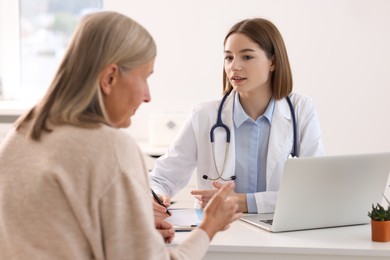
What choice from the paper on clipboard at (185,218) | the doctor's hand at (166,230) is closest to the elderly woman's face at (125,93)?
the doctor's hand at (166,230)

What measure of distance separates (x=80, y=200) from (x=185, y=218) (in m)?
0.95

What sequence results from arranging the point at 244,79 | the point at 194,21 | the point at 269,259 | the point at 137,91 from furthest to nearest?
the point at 194,21 → the point at 244,79 → the point at 269,259 → the point at 137,91

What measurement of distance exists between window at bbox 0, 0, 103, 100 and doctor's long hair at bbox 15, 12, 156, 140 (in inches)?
122

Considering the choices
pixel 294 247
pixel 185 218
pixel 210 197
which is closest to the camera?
pixel 294 247

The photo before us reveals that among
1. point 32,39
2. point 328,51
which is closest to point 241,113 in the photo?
point 328,51

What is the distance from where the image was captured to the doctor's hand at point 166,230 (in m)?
1.89

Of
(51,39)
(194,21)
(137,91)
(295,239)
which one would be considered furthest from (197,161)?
(51,39)

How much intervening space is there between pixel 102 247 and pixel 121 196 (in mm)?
100

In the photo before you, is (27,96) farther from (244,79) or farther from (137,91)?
(137,91)

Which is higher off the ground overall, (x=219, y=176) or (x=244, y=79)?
(x=244, y=79)

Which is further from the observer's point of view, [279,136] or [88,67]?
[279,136]

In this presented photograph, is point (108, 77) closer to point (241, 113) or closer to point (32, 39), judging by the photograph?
point (241, 113)

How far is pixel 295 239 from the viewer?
1.94 m

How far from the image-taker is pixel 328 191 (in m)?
2.02
